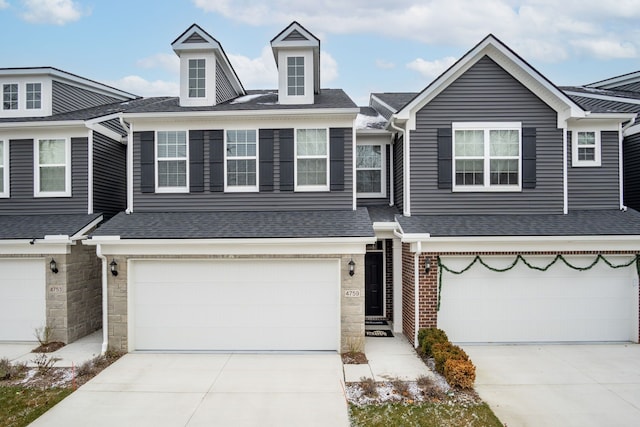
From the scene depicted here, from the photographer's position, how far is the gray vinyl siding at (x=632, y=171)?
12938mm

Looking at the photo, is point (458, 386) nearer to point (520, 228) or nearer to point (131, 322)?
point (520, 228)

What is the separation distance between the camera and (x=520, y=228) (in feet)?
33.9

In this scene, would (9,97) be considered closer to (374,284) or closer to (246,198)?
(246,198)

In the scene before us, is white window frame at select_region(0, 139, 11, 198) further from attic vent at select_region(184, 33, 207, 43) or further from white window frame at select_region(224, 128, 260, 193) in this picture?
white window frame at select_region(224, 128, 260, 193)

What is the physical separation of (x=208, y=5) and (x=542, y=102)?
14.2 meters

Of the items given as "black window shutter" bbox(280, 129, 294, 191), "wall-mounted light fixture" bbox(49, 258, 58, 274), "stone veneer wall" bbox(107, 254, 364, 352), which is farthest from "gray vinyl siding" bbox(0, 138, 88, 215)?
"black window shutter" bbox(280, 129, 294, 191)

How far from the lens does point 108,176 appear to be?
41.5ft

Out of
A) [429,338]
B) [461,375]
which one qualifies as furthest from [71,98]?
[461,375]

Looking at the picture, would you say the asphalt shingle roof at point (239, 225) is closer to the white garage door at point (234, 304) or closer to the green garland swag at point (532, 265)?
the white garage door at point (234, 304)

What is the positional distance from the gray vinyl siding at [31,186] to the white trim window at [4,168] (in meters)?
0.11

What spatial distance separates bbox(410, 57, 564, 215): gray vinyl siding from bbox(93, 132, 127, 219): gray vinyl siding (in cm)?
896

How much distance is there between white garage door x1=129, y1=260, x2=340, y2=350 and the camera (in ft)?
32.7

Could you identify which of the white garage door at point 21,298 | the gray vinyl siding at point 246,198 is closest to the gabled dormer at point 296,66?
the gray vinyl siding at point 246,198

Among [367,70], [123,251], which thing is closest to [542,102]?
[123,251]
